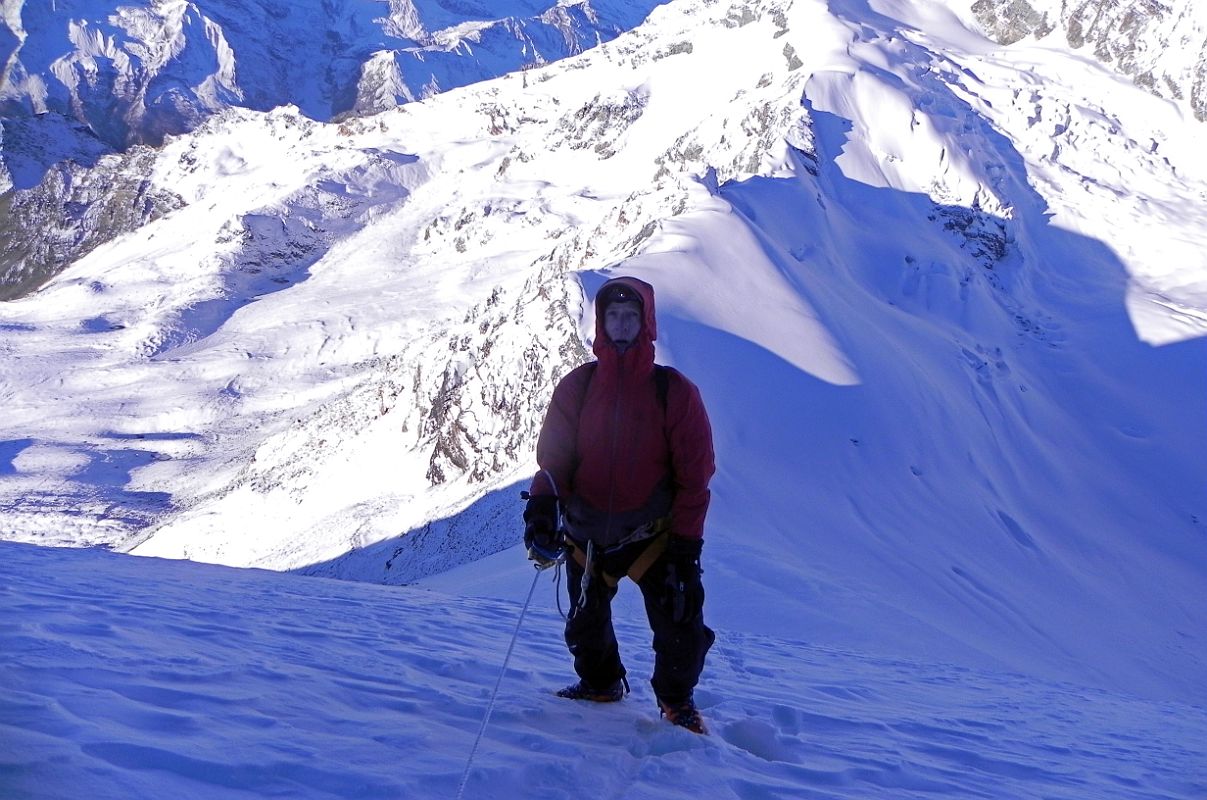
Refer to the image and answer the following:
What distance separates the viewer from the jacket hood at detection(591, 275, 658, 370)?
3.65 meters

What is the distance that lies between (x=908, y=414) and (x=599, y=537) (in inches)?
637

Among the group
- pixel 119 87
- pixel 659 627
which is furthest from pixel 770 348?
pixel 119 87

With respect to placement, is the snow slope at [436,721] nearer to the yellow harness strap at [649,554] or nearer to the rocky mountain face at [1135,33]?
the yellow harness strap at [649,554]

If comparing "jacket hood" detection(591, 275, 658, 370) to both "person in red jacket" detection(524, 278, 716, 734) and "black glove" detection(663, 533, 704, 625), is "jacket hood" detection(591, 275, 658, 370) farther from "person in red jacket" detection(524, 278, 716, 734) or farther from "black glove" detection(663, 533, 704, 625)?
"black glove" detection(663, 533, 704, 625)

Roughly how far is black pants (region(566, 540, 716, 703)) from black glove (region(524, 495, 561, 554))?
270 millimetres

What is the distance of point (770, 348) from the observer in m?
18.1

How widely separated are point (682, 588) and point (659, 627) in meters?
0.24

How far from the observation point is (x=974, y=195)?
41.6 meters

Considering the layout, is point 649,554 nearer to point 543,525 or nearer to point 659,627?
point 659,627

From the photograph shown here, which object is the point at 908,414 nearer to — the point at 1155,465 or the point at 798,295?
the point at 798,295

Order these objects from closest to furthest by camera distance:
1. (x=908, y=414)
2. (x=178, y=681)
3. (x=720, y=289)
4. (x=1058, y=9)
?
(x=178, y=681), (x=908, y=414), (x=720, y=289), (x=1058, y=9)

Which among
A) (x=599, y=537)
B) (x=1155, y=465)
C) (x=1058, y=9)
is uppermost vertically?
(x=1058, y=9)

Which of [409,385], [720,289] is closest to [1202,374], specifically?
[720,289]

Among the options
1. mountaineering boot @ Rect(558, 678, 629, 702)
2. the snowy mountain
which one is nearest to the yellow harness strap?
mountaineering boot @ Rect(558, 678, 629, 702)
